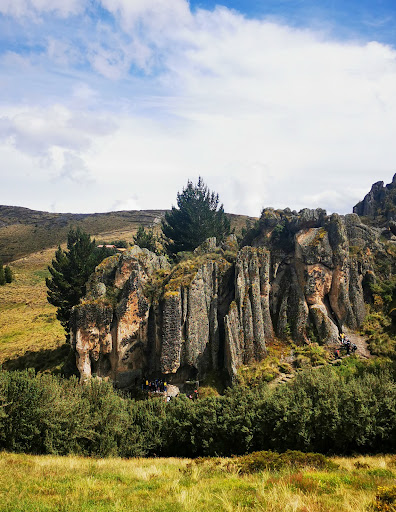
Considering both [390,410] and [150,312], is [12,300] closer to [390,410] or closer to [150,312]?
[150,312]

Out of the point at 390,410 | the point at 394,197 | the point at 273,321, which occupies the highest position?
the point at 394,197

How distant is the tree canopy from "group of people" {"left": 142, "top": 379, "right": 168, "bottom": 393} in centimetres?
2953

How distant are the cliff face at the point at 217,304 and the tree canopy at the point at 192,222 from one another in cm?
1566

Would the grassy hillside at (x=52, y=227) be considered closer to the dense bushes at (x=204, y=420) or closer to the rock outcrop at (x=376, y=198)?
the rock outcrop at (x=376, y=198)

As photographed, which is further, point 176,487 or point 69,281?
point 69,281

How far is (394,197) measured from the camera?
8350cm

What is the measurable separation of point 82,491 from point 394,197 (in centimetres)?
9038

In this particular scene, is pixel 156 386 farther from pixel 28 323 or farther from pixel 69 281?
pixel 28 323

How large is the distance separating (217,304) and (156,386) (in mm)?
11500

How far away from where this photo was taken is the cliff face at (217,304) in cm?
3700

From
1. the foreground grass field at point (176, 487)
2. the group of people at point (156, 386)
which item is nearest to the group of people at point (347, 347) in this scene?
the foreground grass field at point (176, 487)

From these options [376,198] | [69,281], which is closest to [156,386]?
[69,281]

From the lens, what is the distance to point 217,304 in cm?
4084

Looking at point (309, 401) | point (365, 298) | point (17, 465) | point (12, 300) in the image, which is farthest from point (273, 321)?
point (12, 300)
